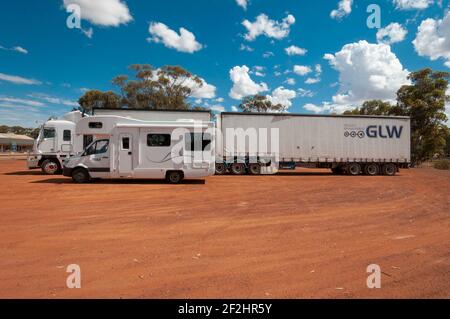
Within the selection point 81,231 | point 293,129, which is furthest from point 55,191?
point 293,129

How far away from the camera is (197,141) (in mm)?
11859

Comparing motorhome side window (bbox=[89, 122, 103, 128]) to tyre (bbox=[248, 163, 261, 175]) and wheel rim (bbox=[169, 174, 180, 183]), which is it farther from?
tyre (bbox=[248, 163, 261, 175])

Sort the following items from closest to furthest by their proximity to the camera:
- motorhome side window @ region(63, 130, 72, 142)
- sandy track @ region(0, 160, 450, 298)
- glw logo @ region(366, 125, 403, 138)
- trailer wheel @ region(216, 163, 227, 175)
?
1. sandy track @ region(0, 160, 450, 298)
2. motorhome side window @ region(63, 130, 72, 142)
3. trailer wheel @ region(216, 163, 227, 175)
4. glw logo @ region(366, 125, 403, 138)

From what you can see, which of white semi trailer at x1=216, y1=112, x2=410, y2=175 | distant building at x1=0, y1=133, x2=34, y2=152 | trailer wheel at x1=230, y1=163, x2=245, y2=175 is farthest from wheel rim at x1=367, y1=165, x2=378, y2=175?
distant building at x1=0, y1=133, x2=34, y2=152

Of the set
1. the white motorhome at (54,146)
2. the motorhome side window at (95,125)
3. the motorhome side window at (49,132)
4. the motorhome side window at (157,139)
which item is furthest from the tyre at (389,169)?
the motorhome side window at (49,132)

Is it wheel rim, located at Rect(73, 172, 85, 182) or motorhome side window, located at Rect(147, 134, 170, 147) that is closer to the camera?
motorhome side window, located at Rect(147, 134, 170, 147)

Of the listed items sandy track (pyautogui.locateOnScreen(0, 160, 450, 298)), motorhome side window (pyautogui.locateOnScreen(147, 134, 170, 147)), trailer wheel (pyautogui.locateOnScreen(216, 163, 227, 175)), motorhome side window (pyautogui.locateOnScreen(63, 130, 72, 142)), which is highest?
motorhome side window (pyautogui.locateOnScreen(63, 130, 72, 142))

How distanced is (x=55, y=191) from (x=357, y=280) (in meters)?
10.2

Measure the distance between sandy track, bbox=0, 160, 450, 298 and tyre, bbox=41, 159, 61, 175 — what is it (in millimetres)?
7357

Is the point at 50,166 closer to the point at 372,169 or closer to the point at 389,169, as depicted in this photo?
the point at 372,169

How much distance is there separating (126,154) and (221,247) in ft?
28.1

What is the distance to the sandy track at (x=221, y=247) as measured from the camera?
3.11 m

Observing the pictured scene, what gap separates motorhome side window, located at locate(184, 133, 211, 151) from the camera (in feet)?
38.7

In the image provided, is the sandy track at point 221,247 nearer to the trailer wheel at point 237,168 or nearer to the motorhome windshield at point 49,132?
the motorhome windshield at point 49,132
